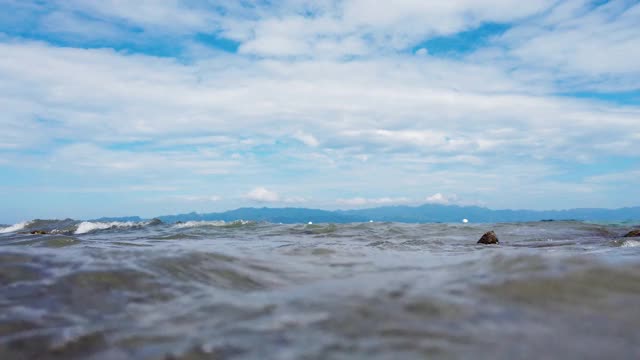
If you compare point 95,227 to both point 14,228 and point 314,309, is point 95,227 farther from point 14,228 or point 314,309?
point 314,309

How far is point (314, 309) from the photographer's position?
Result: 13.6 feet

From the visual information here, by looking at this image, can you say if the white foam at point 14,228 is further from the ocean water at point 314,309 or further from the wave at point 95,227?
the ocean water at point 314,309

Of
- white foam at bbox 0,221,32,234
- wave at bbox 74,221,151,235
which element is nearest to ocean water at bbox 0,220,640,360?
wave at bbox 74,221,151,235

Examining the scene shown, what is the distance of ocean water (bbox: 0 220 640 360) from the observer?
3.18m

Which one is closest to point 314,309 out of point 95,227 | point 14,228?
point 95,227

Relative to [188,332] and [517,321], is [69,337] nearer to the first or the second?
[188,332]

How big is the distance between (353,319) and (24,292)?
3421mm

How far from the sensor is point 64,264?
6.05m

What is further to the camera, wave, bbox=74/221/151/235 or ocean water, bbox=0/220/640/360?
wave, bbox=74/221/151/235

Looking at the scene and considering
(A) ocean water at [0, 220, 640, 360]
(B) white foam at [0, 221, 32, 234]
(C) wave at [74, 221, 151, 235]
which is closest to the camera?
(A) ocean water at [0, 220, 640, 360]

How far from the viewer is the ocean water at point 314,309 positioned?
3180 mm

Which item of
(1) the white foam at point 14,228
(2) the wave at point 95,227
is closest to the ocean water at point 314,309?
(2) the wave at point 95,227

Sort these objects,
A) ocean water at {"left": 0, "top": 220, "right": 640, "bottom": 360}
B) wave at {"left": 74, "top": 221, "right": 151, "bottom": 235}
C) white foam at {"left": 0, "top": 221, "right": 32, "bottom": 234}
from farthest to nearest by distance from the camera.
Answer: white foam at {"left": 0, "top": 221, "right": 32, "bottom": 234} < wave at {"left": 74, "top": 221, "right": 151, "bottom": 235} < ocean water at {"left": 0, "top": 220, "right": 640, "bottom": 360}

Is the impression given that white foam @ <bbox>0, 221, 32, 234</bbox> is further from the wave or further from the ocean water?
the ocean water
